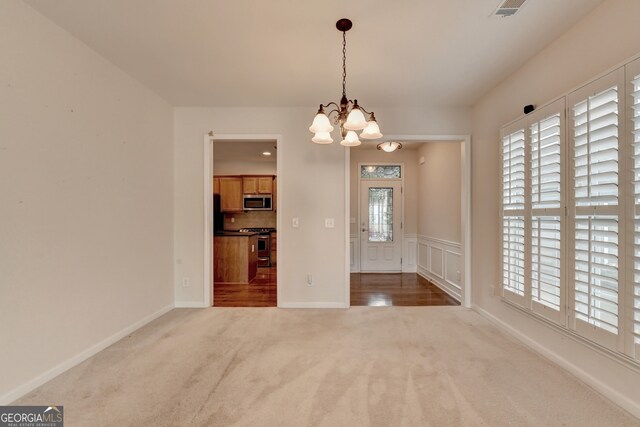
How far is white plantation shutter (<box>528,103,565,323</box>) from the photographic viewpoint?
89.7 inches

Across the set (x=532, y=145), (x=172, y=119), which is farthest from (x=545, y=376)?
Result: (x=172, y=119)

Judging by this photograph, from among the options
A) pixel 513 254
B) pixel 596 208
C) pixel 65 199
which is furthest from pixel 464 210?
pixel 65 199

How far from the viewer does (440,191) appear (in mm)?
5051

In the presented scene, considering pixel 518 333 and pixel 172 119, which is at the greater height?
pixel 172 119

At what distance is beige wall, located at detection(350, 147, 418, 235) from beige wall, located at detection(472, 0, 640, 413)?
2.45 meters

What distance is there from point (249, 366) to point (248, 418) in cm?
62

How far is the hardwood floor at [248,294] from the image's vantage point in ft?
13.4

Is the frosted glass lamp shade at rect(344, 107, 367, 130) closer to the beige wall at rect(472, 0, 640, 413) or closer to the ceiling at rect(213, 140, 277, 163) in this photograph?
the beige wall at rect(472, 0, 640, 413)

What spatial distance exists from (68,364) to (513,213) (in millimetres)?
4258

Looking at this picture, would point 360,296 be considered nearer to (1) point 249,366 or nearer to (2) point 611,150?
(1) point 249,366

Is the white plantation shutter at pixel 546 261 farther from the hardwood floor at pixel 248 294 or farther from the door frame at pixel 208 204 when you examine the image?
the hardwood floor at pixel 248 294

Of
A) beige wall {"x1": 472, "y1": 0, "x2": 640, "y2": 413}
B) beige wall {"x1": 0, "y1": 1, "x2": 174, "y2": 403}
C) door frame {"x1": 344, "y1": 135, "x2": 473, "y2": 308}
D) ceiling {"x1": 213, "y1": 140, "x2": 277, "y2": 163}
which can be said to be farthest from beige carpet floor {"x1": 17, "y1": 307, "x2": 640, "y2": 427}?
ceiling {"x1": 213, "y1": 140, "x2": 277, "y2": 163}

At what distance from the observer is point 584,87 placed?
2.05m

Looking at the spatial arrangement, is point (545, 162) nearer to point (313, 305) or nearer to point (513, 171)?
point (513, 171)
